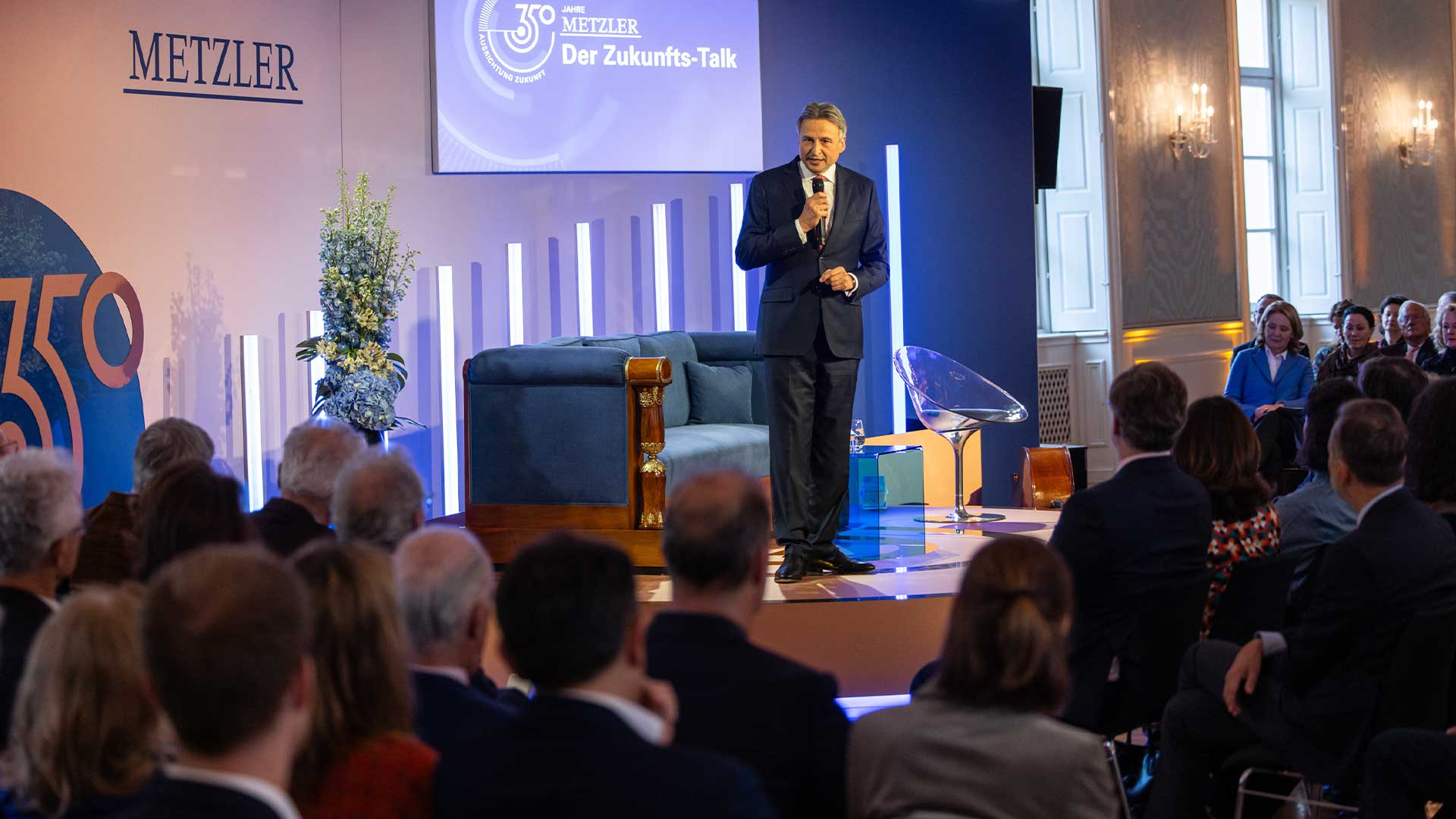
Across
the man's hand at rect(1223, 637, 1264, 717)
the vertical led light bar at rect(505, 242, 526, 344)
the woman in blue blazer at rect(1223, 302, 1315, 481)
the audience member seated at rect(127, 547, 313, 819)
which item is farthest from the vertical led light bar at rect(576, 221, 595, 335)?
the audience member seated at rect(127, 547, 313, 819)

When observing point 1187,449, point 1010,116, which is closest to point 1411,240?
point 1010,116

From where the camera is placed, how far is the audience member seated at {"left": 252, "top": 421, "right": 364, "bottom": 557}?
3041 mm

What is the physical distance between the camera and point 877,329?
7.93m

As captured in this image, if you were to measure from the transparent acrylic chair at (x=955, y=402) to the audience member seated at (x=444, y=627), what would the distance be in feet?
14.0

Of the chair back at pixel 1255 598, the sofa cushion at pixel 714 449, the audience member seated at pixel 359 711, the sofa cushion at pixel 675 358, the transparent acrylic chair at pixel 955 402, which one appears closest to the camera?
the audience member seated at pixel 359 711

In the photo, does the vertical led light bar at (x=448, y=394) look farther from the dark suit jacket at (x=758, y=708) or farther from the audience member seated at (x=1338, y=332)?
the dark suit jacket at (x=758, y=708)

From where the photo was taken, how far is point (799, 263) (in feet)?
15.6

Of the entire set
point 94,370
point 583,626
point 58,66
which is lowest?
point 583,626

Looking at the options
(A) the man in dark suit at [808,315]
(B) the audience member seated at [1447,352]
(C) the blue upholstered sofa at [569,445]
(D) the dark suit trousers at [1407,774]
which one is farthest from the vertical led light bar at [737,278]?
(D) the dark suit trousers at [1407,774]

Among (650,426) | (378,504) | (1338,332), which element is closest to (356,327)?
(650,426)

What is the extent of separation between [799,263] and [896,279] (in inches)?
127

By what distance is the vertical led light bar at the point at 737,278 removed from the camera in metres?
7.88

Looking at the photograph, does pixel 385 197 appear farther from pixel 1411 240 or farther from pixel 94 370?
pixel 1411 240

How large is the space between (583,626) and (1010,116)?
22.6 feet
